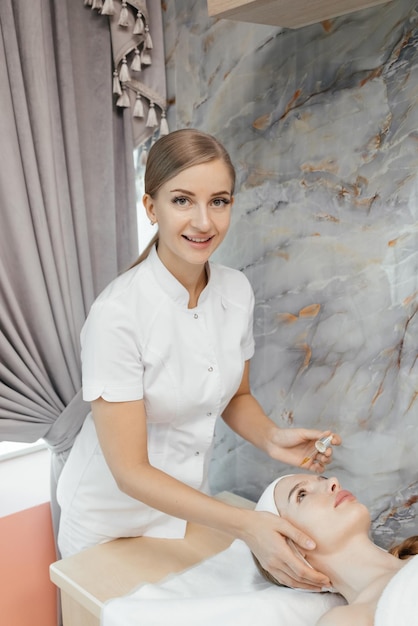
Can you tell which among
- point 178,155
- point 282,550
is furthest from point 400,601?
point 178,155

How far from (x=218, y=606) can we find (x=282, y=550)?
173 mm

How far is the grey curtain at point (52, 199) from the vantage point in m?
1.76

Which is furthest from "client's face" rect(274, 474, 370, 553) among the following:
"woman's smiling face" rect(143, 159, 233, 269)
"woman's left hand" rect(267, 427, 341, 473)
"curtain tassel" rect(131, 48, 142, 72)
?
"curtain tassel" rect(131, 48, 142, 72)

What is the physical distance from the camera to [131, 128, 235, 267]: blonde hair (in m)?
1.39

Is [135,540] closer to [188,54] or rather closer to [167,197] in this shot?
[167,197]

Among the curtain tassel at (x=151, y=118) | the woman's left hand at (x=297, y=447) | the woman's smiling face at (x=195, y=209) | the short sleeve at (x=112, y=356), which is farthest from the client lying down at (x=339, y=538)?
the curtain tassel at (x=151, y=118)

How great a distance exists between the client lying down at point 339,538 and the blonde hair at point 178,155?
70 cm

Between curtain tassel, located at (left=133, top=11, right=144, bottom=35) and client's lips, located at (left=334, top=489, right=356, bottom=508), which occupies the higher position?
curtain tassel, located at (left=133, top=11, right=144, bottom=35)

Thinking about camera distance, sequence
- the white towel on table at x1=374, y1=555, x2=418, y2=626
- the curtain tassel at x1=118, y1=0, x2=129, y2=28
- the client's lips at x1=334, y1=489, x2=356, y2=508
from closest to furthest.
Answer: the white towel on table at x1=374, y1=555, x2=418, y2=626, the client's lips at x1=334, y1=489, x2=356, y2=508, the curtain tassel at x1=118, y1=0, x2=129, y2=28

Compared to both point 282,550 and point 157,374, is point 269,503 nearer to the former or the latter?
point 282,550

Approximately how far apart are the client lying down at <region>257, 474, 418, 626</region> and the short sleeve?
390 millimetres

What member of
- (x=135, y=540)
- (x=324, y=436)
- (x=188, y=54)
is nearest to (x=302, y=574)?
(x=324, y=436)

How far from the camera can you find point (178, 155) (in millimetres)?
1393

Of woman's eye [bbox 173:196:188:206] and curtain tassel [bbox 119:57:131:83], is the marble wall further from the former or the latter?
woman's eye [bbox 173:196:188:206]
